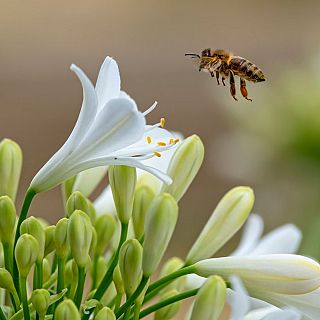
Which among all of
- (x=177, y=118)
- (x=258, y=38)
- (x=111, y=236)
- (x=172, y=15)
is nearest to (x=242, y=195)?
(x=111, y=236)

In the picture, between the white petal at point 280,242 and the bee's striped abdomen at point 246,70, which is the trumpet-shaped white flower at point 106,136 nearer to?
the bee's striped abdomen at point 246,70

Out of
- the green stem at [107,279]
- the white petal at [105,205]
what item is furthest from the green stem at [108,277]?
the white petal at [105,205]

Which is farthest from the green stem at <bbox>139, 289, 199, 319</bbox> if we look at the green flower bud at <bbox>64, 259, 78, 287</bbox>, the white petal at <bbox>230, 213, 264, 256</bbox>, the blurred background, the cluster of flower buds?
the blurred background

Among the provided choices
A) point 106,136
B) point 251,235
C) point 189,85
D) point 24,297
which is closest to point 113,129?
point 106,136

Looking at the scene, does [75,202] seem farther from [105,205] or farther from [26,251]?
[105,205]

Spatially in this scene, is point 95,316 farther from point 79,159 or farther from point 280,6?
point 280,6

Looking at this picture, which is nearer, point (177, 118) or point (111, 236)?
point (111, 236)
